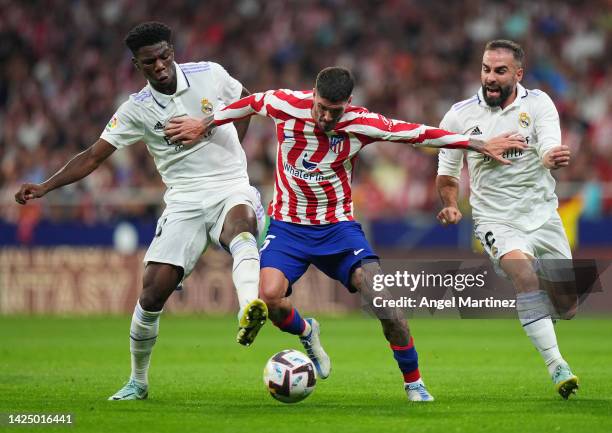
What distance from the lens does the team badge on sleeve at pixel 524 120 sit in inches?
341

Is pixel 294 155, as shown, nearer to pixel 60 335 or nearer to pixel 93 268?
pixel 60 335

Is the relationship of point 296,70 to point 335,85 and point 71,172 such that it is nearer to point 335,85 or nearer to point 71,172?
point 71,172

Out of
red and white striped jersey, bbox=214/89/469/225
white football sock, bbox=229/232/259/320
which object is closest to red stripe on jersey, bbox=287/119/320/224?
red and white striped jersey, bbox=214/89/469/225

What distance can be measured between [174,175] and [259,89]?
12.7m

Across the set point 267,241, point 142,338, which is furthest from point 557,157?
point 142,338

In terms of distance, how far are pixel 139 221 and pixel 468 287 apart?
10475 mm

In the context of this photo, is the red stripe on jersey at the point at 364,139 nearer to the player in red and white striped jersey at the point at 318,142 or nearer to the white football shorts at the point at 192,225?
the player in red and white striped jersey at the point at 318,142

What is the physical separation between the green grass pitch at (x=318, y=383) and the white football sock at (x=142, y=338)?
24 cm

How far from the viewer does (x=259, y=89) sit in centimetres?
2144

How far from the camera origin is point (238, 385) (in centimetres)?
950

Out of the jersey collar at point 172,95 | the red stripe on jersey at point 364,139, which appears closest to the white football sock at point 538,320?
the red stripe on jersey at point 364,139

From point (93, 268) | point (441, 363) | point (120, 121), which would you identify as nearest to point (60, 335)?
point (93, 268)

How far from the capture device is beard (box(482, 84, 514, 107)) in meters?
8.70

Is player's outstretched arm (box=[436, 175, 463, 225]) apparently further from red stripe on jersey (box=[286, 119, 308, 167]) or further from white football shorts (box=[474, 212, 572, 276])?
red stripe on jersey (box=[286, 119, 308, 167])
